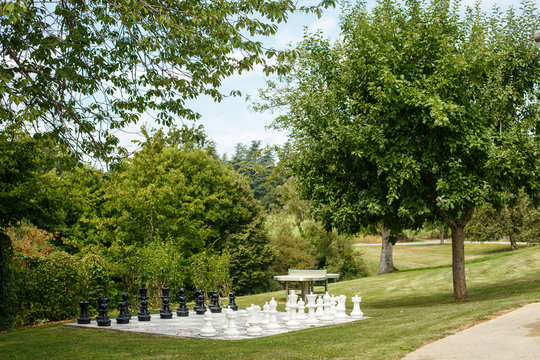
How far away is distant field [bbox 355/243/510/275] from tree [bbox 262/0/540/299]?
24.0 metres

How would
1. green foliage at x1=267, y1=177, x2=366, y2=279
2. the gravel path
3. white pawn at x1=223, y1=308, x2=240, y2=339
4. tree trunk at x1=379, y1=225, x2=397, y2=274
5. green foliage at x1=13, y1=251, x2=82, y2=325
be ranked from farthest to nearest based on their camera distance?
green foliage at x1=267, y1=177, x2=366, y2=279 → tree trunk at x1=379, y1=225, x2=397, y2=274 → green foliage at x1=13, y1=251, x2=82, y2=325 → white pawn at x1=223, y1=308, x2=240, y2=339 → the gravel path

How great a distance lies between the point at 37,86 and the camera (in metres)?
7.89

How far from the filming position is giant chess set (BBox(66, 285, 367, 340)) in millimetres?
9742

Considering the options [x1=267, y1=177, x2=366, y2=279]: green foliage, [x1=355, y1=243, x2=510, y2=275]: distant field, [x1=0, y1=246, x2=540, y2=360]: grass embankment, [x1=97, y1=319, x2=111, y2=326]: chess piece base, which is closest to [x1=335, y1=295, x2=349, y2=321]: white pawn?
[x1=0, y1=246, x2=540, y2=360]: grass embankment

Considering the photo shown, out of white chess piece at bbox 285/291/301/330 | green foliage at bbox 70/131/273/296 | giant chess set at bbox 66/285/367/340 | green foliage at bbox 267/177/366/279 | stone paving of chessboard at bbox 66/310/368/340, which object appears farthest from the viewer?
green foliage at bbox 267/177/366/279

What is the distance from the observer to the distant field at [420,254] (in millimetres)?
39625

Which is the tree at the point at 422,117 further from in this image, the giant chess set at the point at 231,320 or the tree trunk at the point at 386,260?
the tree trunk at the point at 386,260

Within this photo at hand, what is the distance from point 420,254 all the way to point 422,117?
3508 cm

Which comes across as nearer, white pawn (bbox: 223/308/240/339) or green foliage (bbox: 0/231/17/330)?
white pawn (bbox: 223/308/240/339)

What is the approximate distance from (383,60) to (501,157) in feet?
12.3

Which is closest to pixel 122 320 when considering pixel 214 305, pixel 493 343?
pixel 214 305

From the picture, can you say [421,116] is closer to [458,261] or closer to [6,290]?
[458,261]

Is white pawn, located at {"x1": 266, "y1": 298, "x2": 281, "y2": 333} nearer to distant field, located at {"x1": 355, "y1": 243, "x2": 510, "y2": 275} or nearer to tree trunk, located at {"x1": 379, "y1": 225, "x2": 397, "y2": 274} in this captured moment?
tree trunk, located at {"x1": 379, "y1": 225, "x2": 397, "y2": 274}

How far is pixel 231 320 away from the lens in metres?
9.60
